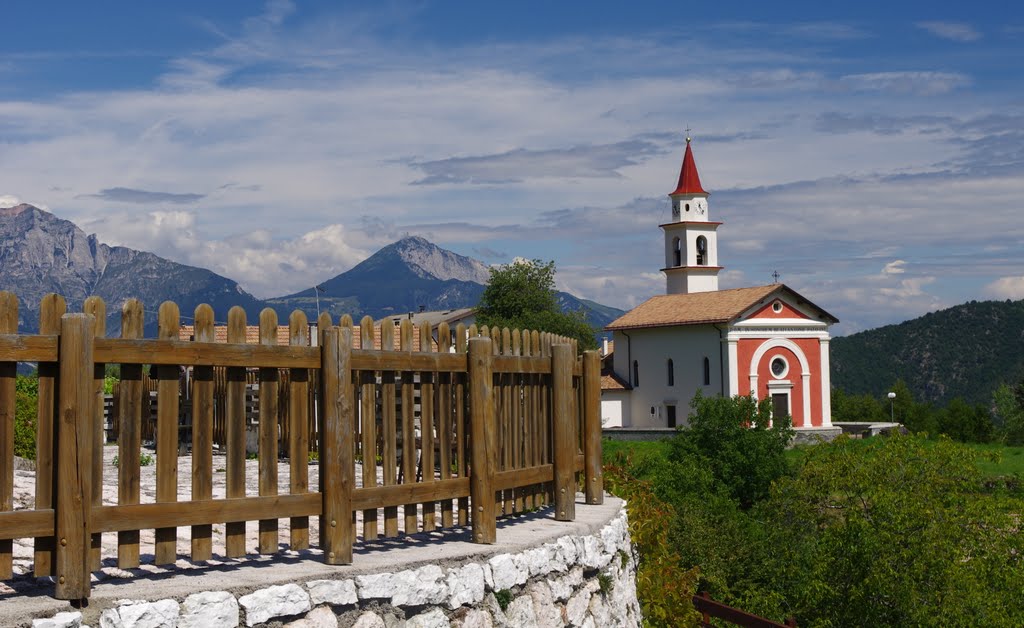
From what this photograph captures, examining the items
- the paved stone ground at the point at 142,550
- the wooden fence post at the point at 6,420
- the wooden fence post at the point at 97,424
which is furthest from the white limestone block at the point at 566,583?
the wooden fence post at the point at 6,420

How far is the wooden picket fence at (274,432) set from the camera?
480 cm

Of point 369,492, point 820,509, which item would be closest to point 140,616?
point 369,492

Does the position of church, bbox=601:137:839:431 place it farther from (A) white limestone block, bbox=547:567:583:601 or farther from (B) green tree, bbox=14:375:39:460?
(A) white limestone block, bbox=547:567:583:601

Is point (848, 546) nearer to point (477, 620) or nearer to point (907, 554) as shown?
point (907, 554)

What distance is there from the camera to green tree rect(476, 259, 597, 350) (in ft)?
242

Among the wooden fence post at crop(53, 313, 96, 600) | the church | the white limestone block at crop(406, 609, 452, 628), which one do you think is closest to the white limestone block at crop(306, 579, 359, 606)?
the white limestone block at crop(406, 609, 452, 628)

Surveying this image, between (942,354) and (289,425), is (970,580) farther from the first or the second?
(942,354)

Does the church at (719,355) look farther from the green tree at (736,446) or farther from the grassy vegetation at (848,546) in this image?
the grassy vegetation at (848,546)

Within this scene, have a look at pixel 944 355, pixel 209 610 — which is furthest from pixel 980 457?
pixel 944 355

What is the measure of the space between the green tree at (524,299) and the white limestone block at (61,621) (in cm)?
6815

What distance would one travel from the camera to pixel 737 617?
11508mm

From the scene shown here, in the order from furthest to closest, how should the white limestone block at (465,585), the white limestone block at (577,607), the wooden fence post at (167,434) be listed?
the white limestone block at (577,607) → the white limestone block at (465,585) → the wooden fence post at (167,434)

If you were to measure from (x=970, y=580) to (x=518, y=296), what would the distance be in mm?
60468

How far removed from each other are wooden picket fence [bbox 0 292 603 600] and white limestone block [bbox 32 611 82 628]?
0.34 ft
